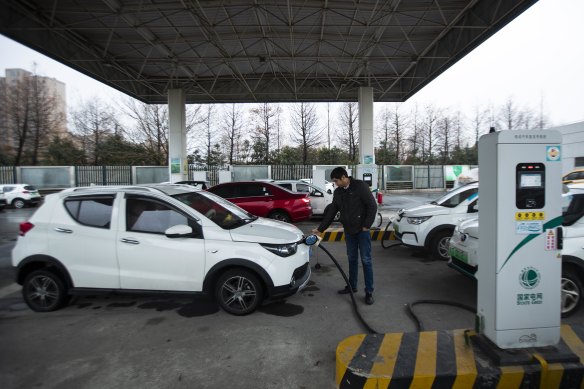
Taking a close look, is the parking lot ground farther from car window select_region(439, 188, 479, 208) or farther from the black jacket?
car window select_region(439, 188, 479, 208)

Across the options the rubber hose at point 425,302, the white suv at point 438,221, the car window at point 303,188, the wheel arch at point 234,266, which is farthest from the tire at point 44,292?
the car window at point 303,188

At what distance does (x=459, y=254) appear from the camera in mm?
4848

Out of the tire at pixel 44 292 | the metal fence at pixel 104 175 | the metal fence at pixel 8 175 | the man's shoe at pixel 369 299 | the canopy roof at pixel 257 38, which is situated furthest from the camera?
the metal fence at pixel 104 175

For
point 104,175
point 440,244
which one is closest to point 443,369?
point 440,244

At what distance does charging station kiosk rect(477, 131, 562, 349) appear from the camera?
2.65 metres

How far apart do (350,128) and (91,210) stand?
36.9 meters

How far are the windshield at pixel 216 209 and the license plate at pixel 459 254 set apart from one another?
3.10 meters

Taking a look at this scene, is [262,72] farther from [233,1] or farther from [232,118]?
[232,118]

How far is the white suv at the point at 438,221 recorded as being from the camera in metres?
6.71

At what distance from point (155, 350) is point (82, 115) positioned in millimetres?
40486

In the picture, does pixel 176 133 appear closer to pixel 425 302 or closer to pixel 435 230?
pixel 435 230

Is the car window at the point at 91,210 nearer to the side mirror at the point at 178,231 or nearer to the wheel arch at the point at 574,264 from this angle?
the side mirror at the point at 178,231

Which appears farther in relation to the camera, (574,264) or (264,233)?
(264,233)

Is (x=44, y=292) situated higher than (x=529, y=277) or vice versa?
(x=529, y=277)
